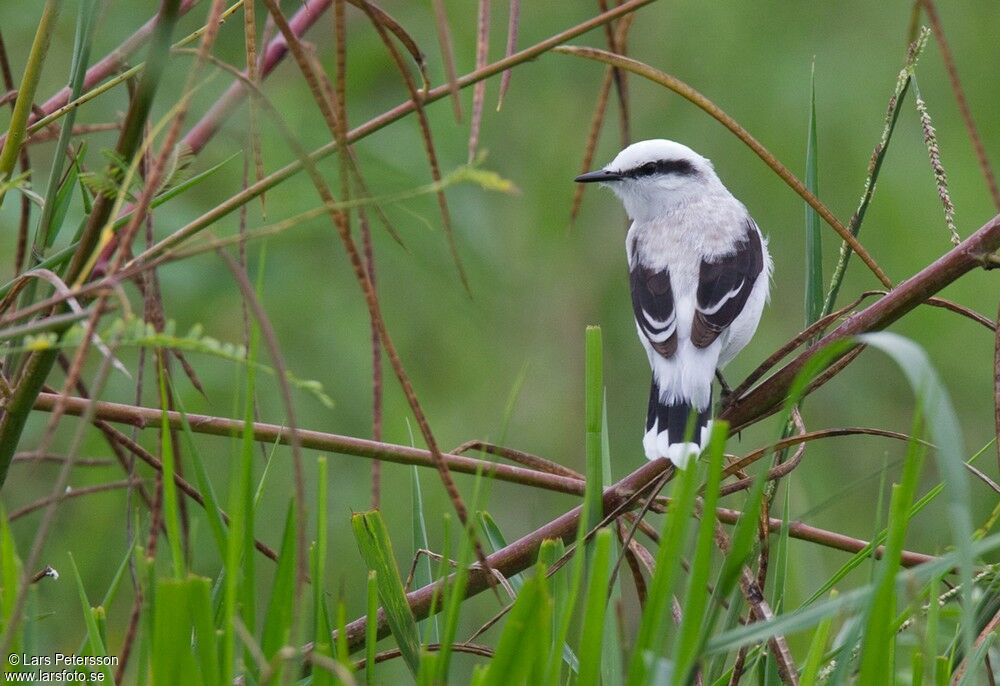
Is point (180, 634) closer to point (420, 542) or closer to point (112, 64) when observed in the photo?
point (420, 542)

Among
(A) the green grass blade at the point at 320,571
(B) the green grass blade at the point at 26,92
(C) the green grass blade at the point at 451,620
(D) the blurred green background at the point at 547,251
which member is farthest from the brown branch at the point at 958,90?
(D) the blurred green background at the point at 547,251

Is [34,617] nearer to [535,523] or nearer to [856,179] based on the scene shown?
[535,523]

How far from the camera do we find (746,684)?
5.92ft

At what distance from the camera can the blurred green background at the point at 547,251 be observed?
190 inches

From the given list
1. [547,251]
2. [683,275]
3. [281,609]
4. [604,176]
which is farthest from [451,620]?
[547,251]

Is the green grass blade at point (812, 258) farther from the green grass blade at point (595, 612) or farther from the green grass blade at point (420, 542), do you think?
the green grass blade at point (595, 612)

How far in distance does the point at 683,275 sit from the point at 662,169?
A: 0.72 metres

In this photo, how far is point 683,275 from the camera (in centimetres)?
351

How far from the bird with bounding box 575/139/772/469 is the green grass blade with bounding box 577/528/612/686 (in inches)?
46.0

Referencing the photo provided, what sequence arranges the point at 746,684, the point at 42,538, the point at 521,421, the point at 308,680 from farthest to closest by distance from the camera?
the point at 521,421, the point at 746,684, the point at 308,680, the point at 42,538

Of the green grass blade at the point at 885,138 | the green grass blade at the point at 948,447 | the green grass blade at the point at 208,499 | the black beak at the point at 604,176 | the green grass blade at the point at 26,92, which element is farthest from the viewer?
the black beak at the point at 604,176

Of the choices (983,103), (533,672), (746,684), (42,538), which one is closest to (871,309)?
(746,684)

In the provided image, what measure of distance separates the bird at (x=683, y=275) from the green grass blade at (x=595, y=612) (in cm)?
117

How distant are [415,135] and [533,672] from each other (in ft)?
12.5
